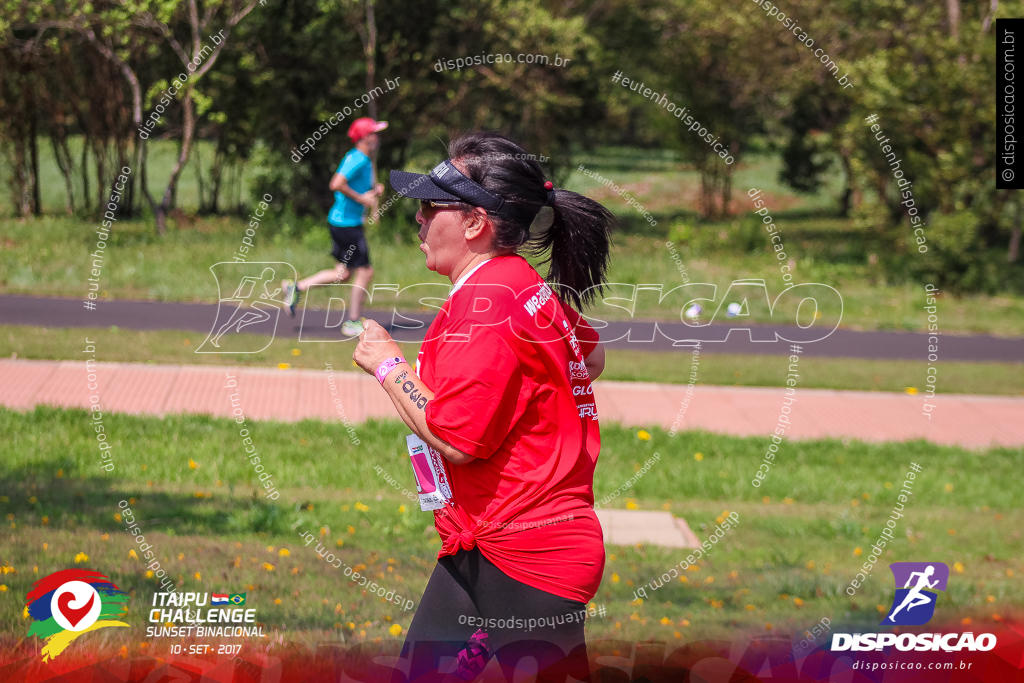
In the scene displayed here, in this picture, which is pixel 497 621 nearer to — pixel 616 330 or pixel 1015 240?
pixel 616 330

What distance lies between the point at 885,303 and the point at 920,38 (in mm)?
4439

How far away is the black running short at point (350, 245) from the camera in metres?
10.3

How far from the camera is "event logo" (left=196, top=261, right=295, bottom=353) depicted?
1014cm

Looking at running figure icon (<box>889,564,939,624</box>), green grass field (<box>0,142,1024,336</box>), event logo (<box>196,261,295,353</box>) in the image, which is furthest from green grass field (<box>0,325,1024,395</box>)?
running figure icon (<box>889,564,939,624</box>)

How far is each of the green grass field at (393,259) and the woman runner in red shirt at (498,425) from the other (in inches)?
273

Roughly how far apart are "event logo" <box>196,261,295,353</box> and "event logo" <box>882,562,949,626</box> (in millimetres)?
5706

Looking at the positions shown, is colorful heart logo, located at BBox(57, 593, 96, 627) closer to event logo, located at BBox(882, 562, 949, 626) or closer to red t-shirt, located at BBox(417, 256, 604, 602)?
red t-shirt, located at BBox(417, 256, 604, 602)

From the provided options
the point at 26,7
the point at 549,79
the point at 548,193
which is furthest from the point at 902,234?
the point at 548,193

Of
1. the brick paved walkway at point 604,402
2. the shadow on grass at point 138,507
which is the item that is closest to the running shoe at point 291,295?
the brick paved walkway at point 604,402

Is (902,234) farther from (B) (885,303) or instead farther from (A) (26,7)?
(A) (26,7)

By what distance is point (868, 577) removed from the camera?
589 cm

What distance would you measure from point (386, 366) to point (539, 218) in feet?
2.02

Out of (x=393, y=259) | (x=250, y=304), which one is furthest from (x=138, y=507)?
(x=393, y=259)

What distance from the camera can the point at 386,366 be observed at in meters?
2.95
